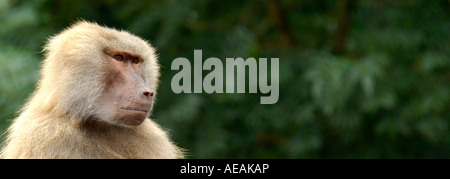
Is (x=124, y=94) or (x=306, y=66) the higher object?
(x=306, y=66)

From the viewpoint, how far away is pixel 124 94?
4.66m

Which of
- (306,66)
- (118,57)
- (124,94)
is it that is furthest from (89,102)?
(306,66)

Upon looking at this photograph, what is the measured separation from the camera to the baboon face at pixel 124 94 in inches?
181

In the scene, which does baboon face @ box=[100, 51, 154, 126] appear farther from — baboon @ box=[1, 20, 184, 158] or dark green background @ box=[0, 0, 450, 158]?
dark green background @ box=[0, 0, 450, 158]

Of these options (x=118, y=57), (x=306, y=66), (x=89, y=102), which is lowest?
(x=89, y=102)

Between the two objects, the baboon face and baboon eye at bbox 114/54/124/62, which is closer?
the baboon face

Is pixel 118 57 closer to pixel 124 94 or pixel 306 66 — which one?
pixel 124 94

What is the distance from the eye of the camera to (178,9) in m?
9.70

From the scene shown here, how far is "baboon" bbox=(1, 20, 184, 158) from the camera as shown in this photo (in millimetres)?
4455

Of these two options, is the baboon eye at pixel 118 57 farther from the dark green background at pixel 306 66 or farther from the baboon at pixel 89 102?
the dark green background at pixel 306 66

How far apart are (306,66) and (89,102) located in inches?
248

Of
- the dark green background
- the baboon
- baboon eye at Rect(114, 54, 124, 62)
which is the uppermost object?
the dark green background

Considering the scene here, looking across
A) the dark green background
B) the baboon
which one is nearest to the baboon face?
the baboon

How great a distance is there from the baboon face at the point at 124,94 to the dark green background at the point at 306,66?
4.60 metres
